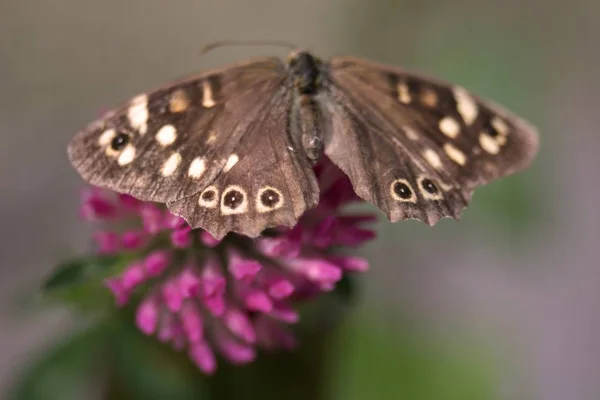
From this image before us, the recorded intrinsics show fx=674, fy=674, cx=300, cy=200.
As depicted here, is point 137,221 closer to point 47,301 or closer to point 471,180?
point 47,301

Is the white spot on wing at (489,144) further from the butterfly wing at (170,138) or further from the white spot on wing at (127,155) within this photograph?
the white spot on wing at (127,155)

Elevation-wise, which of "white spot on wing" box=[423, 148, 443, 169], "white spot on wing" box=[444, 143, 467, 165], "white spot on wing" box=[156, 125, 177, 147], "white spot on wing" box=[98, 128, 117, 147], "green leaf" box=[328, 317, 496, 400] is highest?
"white spot on wing" box=[444, 143, 467, 165]

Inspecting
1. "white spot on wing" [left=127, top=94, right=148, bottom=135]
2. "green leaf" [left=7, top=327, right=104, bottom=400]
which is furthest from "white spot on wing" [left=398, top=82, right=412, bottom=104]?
"green leaf" [left=7, top=327, right=104, bottom=400]

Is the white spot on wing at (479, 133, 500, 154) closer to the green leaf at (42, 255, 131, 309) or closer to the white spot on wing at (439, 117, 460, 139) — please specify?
the white spot on wing at (439, 117, 460, 139)

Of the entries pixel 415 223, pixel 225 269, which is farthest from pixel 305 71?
pixel 415 223

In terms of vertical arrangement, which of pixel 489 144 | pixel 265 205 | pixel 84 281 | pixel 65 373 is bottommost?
pixel 65 373

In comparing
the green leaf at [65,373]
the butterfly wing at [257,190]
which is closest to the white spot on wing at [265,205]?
the butterfly wing at [257,190]

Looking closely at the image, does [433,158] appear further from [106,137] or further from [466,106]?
[106,137]
